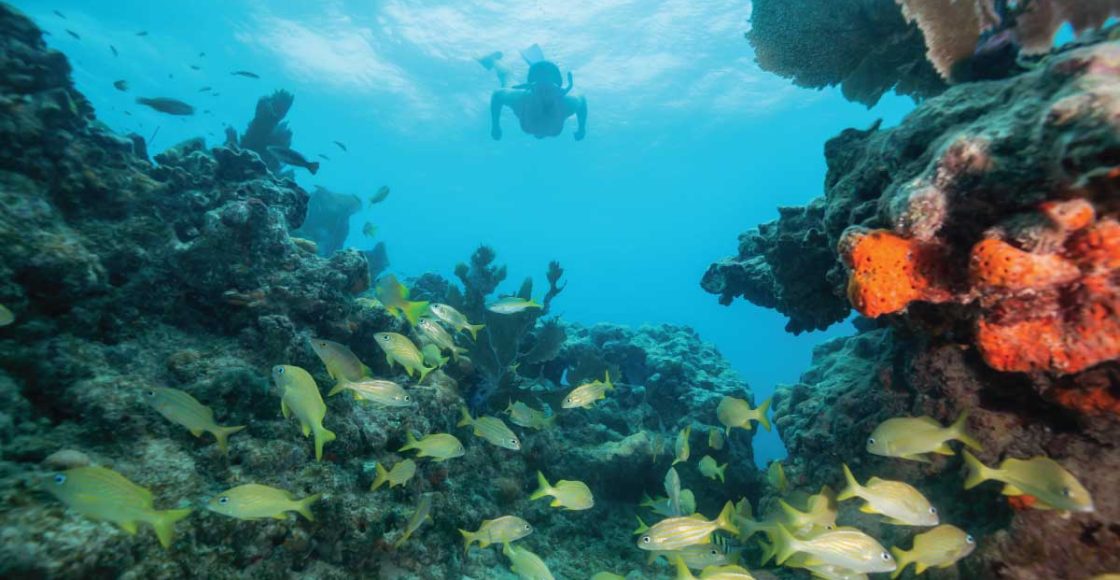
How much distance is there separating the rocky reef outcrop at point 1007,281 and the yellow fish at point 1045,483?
0.58 meters

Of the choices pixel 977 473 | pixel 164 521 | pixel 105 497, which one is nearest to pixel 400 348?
pixel 164 521

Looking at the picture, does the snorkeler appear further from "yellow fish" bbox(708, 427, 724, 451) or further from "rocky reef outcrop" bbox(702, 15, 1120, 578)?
"rocky reef outcrop" bbox(702, 15, 1120, 578)

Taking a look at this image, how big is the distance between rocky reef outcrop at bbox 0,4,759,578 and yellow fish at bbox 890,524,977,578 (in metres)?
3.45

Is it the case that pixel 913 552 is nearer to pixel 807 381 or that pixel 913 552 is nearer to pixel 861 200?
pixel 861 200

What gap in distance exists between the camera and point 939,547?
125 inches

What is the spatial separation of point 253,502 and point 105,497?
0.76m

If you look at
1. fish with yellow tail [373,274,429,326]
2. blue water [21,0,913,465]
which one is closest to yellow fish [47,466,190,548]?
fish with yellow tail [373,274,429,326]

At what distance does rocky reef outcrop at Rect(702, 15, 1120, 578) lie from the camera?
2545mm

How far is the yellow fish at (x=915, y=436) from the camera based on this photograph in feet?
11.3

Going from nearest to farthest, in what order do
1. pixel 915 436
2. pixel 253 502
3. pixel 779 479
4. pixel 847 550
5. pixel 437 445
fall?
1. pixel 253 502
2. pixel 847 550
3. pixel 915 436
4. pixel 437 445
5. pixel 779 479

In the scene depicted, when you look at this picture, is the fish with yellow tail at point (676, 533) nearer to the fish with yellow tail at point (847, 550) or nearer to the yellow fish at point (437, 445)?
the fish with yellow tail at point (847, 550)

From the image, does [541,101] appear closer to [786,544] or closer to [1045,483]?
[786,544]

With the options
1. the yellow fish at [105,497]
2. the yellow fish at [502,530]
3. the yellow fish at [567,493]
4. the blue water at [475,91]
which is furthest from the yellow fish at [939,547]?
the blue water at [475,91]

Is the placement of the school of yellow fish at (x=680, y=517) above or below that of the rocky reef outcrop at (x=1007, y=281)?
below
